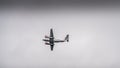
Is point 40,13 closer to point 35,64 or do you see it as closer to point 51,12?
point 51,12

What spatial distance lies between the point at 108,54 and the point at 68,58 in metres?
1.22

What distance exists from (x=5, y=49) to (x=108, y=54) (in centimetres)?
315

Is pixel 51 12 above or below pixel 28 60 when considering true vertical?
above

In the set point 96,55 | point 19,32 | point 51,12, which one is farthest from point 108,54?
point 19,32

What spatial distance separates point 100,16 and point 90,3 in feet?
1.76

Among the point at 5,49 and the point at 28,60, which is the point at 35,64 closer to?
the point at 28,60

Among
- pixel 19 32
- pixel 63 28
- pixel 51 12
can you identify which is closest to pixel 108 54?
pixel 63 28

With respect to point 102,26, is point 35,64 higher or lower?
lower

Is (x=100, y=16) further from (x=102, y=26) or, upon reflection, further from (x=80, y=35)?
(x=80, y=35)

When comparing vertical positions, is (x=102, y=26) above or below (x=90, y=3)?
below

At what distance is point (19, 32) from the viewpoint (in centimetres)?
891

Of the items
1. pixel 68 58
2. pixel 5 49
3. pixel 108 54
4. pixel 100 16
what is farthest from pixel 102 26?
pixel 5 49

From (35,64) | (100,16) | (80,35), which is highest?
(100,16)

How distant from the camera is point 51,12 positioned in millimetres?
8727
